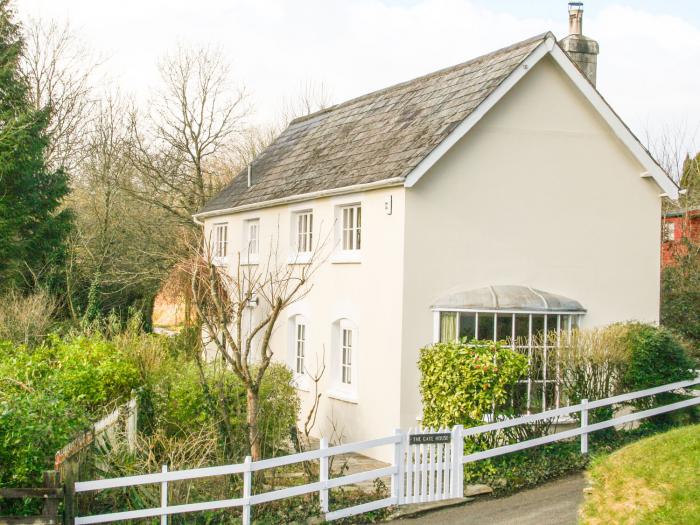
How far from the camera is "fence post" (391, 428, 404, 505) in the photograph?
12172 mm

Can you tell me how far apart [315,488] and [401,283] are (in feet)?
16.0

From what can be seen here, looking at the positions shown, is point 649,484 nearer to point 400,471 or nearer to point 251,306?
point 400,471

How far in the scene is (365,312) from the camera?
1655 centimetres

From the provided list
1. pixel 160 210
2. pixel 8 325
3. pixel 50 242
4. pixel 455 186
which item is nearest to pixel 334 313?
pixel 455 186

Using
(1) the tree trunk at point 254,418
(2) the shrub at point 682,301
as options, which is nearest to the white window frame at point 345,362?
(1) the tree trunk at point 254,418

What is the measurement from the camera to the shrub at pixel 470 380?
13.2 m

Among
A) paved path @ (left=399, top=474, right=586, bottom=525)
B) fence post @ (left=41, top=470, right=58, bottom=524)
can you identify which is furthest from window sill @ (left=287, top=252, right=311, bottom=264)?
fence post @ (left=41, top=470, right=58, bottom=524)

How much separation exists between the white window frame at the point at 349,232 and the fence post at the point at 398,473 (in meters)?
5.25

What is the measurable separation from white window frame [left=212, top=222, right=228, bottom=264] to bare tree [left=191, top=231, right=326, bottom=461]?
3.80ft

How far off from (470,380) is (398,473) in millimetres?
1905

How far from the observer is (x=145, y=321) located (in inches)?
1190

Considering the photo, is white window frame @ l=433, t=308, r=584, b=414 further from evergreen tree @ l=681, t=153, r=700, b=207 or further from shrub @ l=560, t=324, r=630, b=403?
evergreen tree @ l=681, t=153, r=700, b=207

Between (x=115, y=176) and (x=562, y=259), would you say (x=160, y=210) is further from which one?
(x=562, y=259)

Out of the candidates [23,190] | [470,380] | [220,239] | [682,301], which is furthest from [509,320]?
[23,190]
